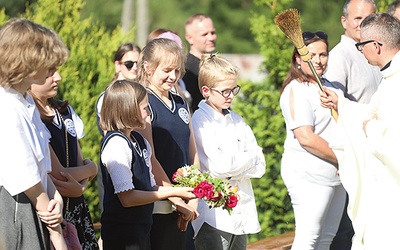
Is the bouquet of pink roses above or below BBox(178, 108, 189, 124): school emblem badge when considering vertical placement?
below

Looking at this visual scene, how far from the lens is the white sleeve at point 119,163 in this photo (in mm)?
5250

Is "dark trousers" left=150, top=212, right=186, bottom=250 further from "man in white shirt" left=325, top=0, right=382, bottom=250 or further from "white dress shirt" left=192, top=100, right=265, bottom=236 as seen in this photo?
"man in white shirt" left=325, top=0, right=382, bottom=250

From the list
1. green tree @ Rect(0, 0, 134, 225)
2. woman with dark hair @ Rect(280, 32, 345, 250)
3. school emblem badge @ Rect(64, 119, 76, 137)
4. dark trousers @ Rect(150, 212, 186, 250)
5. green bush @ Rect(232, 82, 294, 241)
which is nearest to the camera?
school emblem badge @ Rect(64, 119, 76, 137)

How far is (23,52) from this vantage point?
4.13 meters

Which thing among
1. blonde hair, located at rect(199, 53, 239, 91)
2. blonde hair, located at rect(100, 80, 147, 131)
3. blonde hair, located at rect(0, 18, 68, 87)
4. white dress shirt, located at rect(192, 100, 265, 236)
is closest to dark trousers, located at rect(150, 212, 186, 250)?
white dress shirt, located at rect(192, 100, 265, 236)

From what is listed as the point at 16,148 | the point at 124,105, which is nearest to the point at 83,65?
the point at 124,105

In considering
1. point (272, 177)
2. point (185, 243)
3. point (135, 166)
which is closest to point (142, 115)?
point (135, 166)

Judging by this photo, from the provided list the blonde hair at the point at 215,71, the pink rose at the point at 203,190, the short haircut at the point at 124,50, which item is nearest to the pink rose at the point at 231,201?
the pink rose at the point at 203,190

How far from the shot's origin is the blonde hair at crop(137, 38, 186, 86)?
5957mm

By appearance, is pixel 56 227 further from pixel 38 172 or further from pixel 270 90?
pixel 270 90

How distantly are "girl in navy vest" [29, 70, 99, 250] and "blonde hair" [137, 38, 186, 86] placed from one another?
721 millimetres

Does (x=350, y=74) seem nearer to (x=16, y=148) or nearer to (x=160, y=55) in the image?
(x=160, y=55)

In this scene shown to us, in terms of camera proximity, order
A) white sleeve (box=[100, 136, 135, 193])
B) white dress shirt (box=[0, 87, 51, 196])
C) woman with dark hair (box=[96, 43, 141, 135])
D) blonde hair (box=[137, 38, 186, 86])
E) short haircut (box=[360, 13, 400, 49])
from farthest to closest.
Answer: woman with dark hair (box=[96, 43, 141, 135]) → short haircut (box=[360, 13, 400, 49]) → blonde hair (box=[137, 38, 186, 86]) → white sleeve (box=[100, 136, 135, 193]) → white dress shirt (box=[0, 87, 51, 196])

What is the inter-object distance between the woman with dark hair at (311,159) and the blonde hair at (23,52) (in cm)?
307
